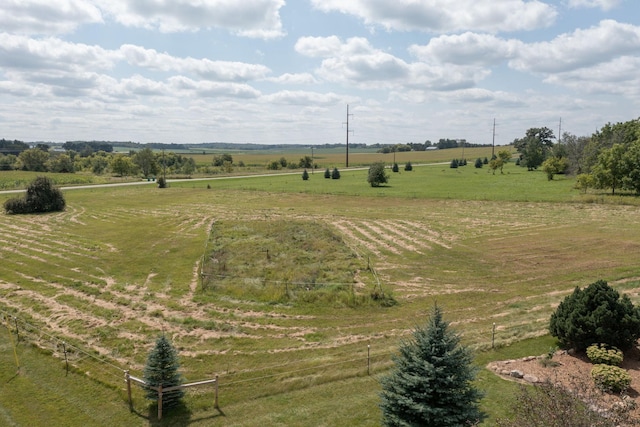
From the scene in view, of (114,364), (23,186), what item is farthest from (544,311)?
(23,186)

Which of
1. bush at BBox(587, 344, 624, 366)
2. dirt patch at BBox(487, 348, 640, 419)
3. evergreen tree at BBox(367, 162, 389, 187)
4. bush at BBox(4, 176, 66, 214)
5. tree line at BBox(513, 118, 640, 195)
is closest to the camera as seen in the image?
dirt patch at BBox(487, 348, 640, 419)

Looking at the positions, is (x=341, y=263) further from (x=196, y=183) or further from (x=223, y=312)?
(x=196, y=183)

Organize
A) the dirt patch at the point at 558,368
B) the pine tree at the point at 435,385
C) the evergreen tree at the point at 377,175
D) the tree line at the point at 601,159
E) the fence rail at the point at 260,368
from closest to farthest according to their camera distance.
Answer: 1. the pine tree at the point at 435,385
2. the dirt patch at the point at 558,368
3. the fence rail at the point at 260,368
4. the tree line at the point at 601,159
5. the evergreen tree at the point at 377,175

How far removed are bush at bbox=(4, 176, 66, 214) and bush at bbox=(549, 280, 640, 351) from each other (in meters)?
52.6

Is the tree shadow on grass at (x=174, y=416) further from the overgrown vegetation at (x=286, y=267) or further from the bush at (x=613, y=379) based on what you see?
the bush at (x=613, y=379)

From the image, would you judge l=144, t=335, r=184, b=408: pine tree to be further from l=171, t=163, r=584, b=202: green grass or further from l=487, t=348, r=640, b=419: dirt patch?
l=171, t=163, r=584, b=202: green grass

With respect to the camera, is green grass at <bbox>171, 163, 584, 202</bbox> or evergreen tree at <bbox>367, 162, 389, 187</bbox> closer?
green grass at <bbox>171, 163, 584, 202</bbox>

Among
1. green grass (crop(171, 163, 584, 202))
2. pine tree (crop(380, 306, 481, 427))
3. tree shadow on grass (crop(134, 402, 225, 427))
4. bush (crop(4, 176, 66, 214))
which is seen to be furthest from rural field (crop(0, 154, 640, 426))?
green grass (crop(171, 163, 584, 202))

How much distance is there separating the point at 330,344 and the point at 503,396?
6.42 meters

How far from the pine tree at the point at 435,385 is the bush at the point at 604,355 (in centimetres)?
603

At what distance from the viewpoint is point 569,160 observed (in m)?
90.4

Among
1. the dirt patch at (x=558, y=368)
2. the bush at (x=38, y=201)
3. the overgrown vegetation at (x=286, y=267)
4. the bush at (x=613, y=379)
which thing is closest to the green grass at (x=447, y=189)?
the bush at (x=38, y=201)

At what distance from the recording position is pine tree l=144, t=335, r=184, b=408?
12172mm

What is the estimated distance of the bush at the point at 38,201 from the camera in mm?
47375
